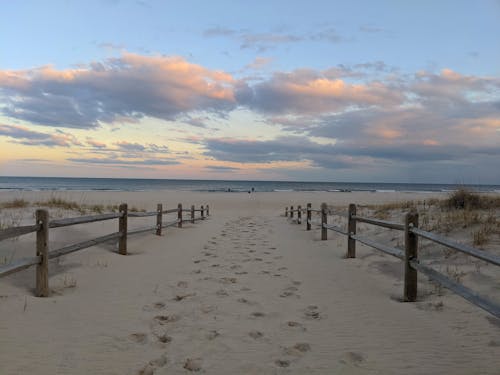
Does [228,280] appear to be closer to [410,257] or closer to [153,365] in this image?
[410,257]

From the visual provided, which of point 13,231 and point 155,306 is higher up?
point 13,231

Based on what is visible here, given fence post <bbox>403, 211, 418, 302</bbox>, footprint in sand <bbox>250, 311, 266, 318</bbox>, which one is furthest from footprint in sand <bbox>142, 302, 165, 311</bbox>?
fence post <bbox>403, 211, 418, 302</bbox>

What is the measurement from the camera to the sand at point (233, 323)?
3.52 meters

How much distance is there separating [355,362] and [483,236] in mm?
5501

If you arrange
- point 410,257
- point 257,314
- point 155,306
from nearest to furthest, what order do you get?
point 257,314, point 155,306, point 410,257

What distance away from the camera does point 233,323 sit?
448 cm

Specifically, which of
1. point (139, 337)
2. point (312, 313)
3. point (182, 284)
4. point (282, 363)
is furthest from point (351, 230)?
point (139, 337)

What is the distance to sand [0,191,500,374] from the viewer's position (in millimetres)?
3516

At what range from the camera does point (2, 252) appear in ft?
25.2

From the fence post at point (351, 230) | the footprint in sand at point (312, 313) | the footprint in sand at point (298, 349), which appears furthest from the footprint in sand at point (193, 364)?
the fence post at point (351, 230)

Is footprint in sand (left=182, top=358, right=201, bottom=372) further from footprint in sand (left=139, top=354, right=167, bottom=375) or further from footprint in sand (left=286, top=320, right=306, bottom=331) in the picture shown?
footprint in sand (left=286, top=320, right=306, bottom=331)

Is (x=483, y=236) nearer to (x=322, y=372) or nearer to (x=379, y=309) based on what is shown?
(x=379, y=309)

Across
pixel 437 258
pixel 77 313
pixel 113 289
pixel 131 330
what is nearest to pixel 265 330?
pixel 131 330

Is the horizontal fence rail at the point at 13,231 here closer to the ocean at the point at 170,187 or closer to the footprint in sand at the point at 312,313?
the footprint in sand at the point at 312,313
